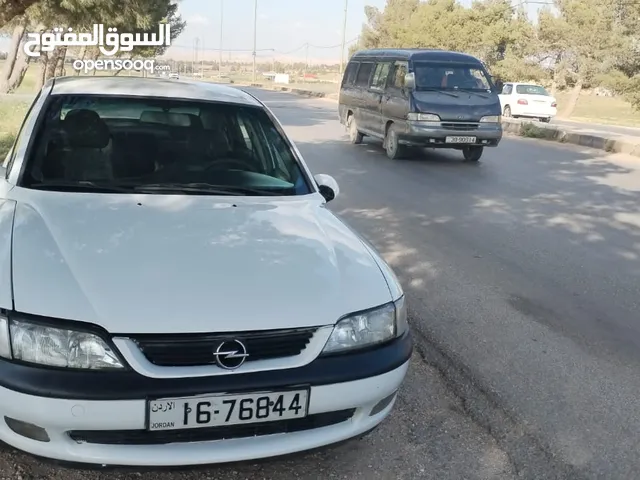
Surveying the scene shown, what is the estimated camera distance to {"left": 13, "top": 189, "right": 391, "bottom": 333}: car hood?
2389 mm

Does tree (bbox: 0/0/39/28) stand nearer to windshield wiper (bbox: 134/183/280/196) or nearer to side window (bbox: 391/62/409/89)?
side window (bbox: 391/62/409/89)

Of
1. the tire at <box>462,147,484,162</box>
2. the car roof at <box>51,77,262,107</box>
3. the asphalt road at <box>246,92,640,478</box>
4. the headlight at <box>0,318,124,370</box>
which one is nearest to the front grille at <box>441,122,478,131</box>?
the tire at <box>462,147,484,162</box>

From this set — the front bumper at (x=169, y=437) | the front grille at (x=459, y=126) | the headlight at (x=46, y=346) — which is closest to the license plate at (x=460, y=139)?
the front grille at (x=459, y=126)

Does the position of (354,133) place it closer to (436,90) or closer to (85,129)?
(436,90)

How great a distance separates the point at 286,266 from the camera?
9.18ft

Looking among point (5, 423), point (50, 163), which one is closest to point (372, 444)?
point (5, 423)

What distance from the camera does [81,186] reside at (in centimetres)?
350

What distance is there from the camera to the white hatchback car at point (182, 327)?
229 cm

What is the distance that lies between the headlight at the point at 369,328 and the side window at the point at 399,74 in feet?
36.1

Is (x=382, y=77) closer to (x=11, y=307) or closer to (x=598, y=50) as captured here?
(x=11, y=307)

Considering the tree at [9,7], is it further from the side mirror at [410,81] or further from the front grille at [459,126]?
the front grille at [459,126]

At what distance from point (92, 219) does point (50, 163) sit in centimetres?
75

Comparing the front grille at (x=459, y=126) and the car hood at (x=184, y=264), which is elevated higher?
the car hood at (x=184, y=264)

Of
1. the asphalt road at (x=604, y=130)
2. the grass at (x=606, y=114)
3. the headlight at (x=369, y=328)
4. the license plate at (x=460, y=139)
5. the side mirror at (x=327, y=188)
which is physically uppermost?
the side mirror at (x=327, y=188)
